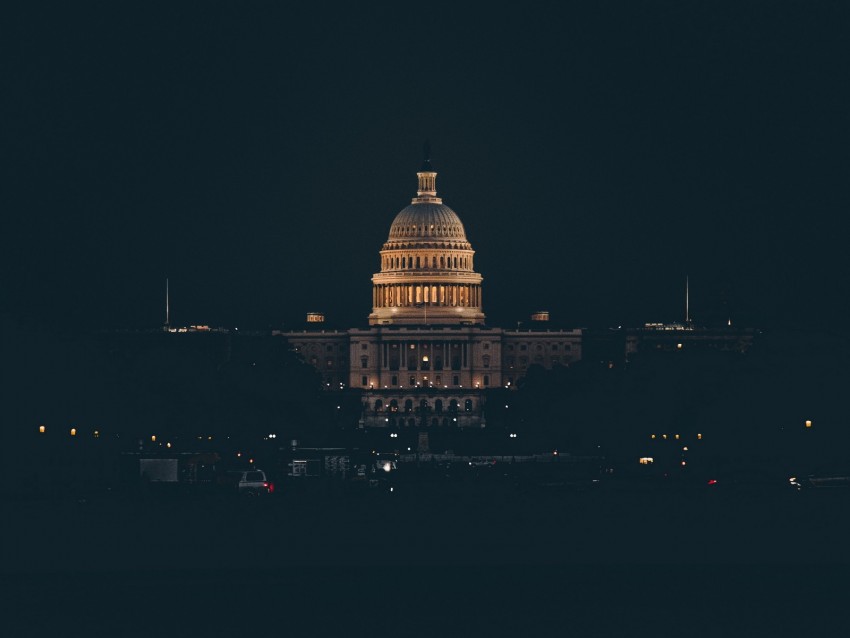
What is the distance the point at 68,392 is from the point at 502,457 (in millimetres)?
49005

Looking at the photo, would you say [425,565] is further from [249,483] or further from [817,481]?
[817,481]

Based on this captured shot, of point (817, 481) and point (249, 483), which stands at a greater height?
point (817, 481)

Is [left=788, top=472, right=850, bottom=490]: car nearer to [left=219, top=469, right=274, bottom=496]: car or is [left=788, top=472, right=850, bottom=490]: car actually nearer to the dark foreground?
the dark foreground

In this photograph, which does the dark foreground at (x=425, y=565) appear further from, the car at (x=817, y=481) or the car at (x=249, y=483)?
the car at (x=817, y=481)

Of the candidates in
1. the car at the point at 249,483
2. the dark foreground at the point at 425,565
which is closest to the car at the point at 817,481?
the dark foreground at the point at 425,565

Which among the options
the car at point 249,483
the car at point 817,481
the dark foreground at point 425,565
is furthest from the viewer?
the car at point 817,481

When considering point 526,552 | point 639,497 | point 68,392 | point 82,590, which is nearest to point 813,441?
point 639,497

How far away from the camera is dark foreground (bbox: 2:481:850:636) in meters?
100

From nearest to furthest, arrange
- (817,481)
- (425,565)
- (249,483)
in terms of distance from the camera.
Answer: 1. (425,565)
2. (249,483)
3. (817,481)

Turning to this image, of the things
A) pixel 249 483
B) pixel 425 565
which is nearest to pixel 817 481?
pixel 249 483

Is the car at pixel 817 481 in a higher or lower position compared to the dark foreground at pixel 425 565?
higher

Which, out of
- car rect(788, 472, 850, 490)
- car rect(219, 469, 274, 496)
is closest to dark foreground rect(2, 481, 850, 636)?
car rect(219, 469, 274, 496)

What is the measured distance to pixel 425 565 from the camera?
371ft

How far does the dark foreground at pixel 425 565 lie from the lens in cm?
10012
